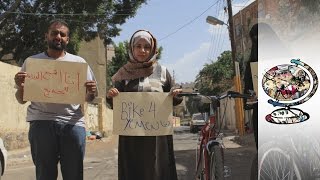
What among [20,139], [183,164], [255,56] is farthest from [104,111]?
[255,56]

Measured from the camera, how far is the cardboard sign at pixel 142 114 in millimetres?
4371

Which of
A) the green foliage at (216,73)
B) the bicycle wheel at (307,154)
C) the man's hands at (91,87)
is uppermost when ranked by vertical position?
the green foliage at (216,73)

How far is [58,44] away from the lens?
4301mm

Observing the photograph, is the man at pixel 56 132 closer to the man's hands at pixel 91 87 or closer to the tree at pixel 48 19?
the man's hands at pixel 91 87

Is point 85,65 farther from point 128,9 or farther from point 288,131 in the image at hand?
point 128,9

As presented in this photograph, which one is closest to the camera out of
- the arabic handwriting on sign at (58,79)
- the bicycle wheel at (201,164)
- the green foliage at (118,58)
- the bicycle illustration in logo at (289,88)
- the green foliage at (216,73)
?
the bicycle illustration in logo at (289,88)

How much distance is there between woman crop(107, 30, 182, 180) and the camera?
4.33 m

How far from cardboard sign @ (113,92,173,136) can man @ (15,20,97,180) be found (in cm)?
28

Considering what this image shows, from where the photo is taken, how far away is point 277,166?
4.02 metres

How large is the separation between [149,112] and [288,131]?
4.21 feet

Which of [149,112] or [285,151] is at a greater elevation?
[149,112]

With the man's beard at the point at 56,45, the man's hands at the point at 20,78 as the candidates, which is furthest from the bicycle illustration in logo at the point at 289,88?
the man's hands at the point at 20,78

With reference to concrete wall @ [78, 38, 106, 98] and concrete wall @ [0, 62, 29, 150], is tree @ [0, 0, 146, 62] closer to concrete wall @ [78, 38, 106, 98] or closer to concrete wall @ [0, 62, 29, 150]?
concrete wall @ [0, 62, 29, 150]

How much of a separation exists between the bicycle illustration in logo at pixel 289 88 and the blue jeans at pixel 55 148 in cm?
167
